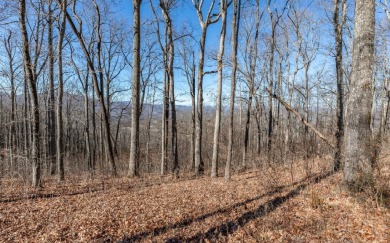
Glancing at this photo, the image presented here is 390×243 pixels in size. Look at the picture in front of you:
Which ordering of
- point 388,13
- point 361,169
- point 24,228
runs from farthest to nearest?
point 388,13, point 361,169, point 24,228

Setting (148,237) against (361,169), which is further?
(361,169)

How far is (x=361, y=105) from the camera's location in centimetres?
463

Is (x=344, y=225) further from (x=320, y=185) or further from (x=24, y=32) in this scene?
(x=24, y=32)

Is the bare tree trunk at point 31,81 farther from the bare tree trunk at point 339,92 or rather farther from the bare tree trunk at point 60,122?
the bare tree trunk at point 339,92

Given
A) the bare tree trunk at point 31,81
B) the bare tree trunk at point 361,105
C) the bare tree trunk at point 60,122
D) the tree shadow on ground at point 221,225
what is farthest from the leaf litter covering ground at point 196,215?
the bare tree trunk at point 60,122

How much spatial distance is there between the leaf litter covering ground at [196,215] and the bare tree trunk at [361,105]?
600 mm

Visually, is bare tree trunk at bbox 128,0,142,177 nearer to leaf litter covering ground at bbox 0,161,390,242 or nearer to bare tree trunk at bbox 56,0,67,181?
leaf litter covering ground at bbox 0,161,390,242

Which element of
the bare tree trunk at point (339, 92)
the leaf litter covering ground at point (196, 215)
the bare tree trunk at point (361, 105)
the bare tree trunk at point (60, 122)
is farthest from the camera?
the bare tree trunk at point (60, 122)

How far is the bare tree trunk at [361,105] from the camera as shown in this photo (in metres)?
4.56

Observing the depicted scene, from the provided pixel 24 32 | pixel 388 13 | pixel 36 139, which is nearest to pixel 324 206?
→ pixel 36 139

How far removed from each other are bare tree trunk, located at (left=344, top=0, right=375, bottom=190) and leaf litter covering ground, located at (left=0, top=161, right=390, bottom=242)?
0.60 m

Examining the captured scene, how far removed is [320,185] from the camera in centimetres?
586

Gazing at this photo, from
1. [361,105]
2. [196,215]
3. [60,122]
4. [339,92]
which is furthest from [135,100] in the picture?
[339,92]

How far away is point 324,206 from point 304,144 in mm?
2139
